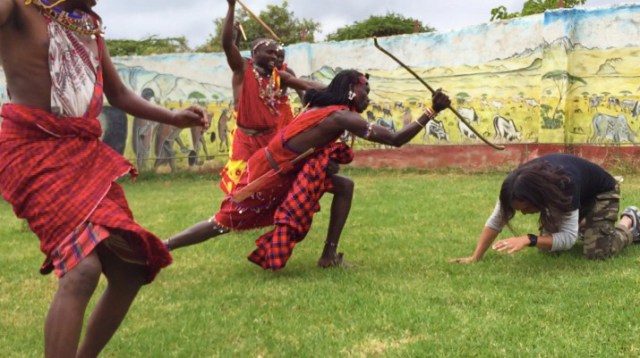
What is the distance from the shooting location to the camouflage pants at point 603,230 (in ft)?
15.0

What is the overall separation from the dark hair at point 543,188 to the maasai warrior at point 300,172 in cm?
74

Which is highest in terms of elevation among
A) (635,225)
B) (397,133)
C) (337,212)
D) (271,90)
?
(271,90)

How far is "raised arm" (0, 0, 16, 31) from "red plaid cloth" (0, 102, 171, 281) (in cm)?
32

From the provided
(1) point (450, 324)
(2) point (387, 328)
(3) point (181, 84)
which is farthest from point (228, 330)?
(3) point (181, 84)

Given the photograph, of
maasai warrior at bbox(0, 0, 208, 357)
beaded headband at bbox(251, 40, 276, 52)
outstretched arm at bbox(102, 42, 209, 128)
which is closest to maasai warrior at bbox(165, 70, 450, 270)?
beaded headband at bbox(251, 40, 276, 52)

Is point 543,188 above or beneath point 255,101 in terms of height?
beneath

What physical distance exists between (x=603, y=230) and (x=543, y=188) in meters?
0.83

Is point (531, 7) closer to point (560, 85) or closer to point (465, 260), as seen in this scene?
point (560, 85)

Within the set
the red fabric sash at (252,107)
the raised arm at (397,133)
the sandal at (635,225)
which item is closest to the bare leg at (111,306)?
the raised arm at (397,133)

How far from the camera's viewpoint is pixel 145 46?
1992 centimetres

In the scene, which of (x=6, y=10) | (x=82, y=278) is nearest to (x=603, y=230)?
(x=82, y=278)

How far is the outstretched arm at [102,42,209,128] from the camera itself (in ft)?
8.84

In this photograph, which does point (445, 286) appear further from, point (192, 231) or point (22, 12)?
point (22, 12)

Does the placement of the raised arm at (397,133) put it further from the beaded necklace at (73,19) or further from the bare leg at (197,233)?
the beaded necklace at (73,19)
